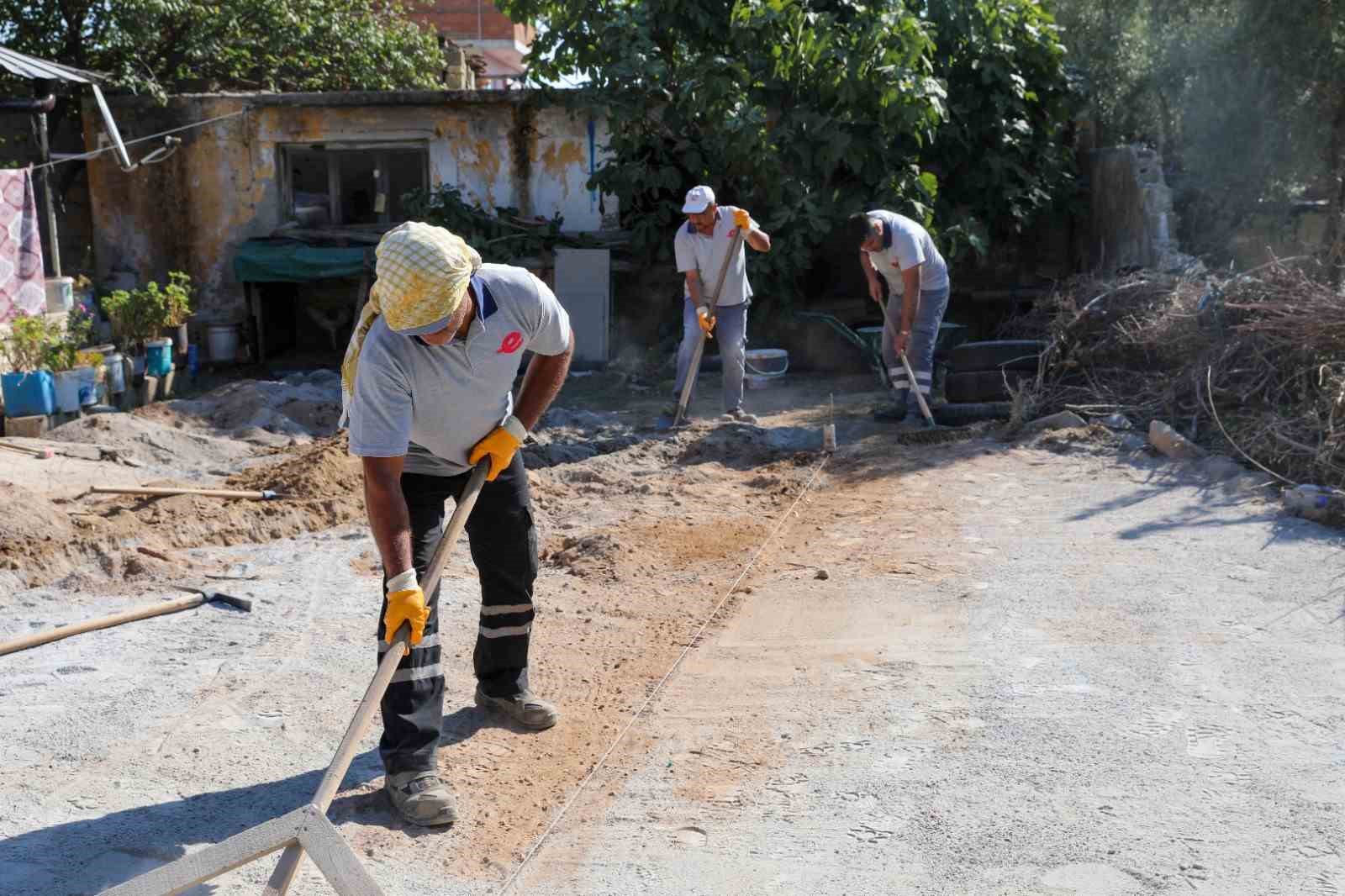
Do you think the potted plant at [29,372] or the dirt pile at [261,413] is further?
the dirt pile at [261,413]

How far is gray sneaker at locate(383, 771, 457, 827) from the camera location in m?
3.63

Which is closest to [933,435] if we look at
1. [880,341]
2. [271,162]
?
[880,341]

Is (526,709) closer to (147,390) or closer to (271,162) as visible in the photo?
(147,390)

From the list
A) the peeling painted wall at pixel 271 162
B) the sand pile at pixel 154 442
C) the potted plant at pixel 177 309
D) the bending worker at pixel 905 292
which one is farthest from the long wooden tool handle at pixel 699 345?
the potted plant at pixel 177 309

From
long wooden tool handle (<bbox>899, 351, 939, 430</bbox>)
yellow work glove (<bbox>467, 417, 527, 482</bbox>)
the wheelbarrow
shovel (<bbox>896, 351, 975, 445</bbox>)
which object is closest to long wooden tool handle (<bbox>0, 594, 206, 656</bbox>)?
yellow work glove (<bbox>467, 417, 527, 482</bbox>)

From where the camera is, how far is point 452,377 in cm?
379

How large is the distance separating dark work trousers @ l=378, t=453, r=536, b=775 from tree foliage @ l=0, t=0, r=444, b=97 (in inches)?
441

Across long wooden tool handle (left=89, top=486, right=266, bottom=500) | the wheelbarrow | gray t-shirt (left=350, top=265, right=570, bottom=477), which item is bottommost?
long wooden tool handle (left=89, top=486, right=266, bottom=500)

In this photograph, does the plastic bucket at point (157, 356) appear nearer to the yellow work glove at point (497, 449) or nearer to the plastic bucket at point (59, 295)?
the plastic bucket at point (59, 295)

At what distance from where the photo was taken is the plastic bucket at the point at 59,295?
35.8 feet

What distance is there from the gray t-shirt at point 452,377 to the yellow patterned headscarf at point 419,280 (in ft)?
0.41

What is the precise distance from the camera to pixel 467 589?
19.1 feet

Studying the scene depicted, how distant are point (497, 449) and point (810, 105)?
29.3 feet

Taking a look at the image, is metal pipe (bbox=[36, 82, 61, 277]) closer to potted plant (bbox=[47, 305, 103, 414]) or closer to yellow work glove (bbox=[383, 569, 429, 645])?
potted plant (bbox=[47, 305, 103, 414])
